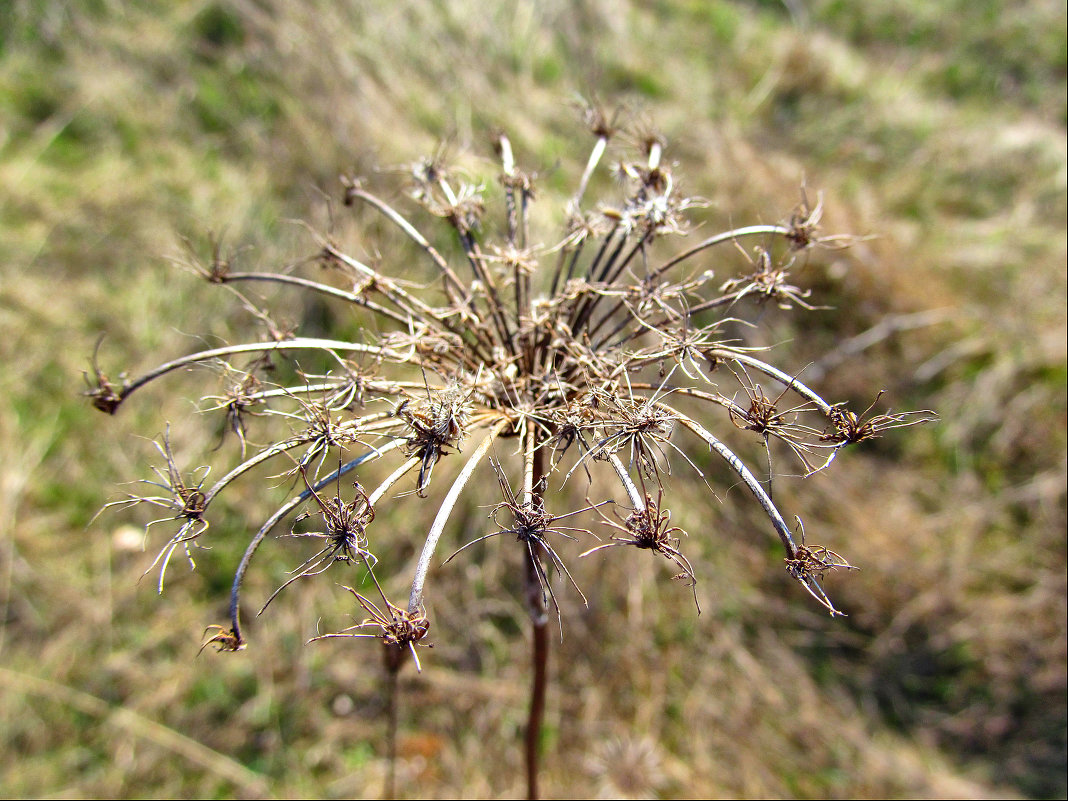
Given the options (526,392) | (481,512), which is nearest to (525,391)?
(526,392)

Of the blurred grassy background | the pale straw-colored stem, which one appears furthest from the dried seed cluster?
the blurred grassy background

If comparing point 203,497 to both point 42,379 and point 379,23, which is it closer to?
point 42,379

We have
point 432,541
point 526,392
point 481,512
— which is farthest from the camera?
point 481,512

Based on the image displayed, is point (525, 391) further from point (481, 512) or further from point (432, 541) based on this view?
point (481, 512)

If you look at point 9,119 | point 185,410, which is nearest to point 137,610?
point 185,410

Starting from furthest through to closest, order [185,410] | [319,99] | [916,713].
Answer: [319,99] < [185,410] < [916,713]

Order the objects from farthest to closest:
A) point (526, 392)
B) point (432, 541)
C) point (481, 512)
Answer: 1. point (481, 512)
2. point (526, 392)
3. point (432, 541)

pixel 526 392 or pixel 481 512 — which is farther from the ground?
pixel 481 512

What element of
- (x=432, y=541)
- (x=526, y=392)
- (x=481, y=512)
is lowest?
(x=432, y=541)
